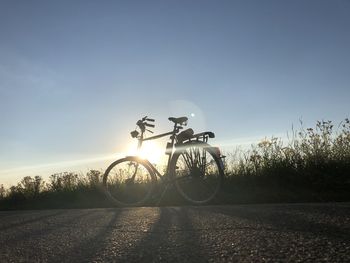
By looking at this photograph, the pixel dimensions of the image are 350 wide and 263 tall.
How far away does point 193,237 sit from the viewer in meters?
3.44

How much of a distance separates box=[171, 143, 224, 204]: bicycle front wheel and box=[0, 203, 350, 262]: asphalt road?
1.68 meters

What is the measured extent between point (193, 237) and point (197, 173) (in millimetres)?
3412

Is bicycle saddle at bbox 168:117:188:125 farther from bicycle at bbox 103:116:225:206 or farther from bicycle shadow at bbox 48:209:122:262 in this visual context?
bicycle shadow at bbox 48:209:122:262

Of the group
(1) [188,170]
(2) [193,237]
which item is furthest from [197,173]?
(2) [193,237]

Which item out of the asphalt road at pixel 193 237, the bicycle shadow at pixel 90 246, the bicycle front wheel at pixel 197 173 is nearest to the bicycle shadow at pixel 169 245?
the asphalt road at pixel 193 237

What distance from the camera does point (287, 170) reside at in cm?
777

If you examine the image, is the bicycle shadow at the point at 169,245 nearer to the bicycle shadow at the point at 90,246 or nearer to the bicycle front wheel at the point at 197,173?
the bicycle shadow at the point at 90,246

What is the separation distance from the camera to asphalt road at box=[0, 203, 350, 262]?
2.82 meters

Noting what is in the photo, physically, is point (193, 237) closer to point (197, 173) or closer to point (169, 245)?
point (169, 245)

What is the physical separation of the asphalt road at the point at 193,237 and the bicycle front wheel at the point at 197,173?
168 centimetres

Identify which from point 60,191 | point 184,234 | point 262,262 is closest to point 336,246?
point 262,262

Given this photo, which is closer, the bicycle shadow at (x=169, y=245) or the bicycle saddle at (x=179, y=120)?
the bicycle shadow at (x=169, y=245)

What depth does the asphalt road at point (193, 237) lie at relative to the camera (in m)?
2.82

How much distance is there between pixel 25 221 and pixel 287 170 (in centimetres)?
462
